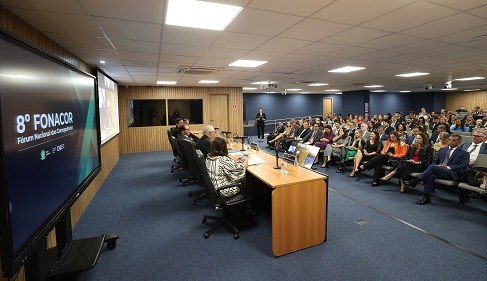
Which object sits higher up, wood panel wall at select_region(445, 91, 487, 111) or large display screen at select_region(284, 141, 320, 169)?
wood panel wall at select_region(445, 91, 487, 111)

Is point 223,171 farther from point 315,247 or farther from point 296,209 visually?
point 315,247

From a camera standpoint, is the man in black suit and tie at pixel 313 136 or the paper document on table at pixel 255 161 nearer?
the paper document on table at pixel 255 161

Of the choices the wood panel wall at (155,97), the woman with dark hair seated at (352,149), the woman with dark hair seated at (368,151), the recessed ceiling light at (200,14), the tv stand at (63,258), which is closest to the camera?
the tv stand at (63,258)

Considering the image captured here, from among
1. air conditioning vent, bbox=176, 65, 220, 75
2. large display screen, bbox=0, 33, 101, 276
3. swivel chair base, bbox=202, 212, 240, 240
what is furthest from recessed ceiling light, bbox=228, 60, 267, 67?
large display screen, bbox=0, 33, 101, 276

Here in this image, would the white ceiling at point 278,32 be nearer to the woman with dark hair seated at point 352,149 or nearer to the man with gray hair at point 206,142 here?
the man with gray hair at point 206,142

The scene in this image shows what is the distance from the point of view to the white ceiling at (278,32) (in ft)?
7.70

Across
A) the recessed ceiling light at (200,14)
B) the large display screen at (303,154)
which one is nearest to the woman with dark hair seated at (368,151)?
the large display screen at (303,154)

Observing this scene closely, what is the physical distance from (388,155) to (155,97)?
319 inches

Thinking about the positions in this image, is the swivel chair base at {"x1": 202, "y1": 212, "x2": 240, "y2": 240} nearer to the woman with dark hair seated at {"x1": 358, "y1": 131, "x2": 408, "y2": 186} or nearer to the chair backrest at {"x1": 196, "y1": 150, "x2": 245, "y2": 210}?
the chair backrest at {"x1": 196, "y1": 150, "x2": 245, "y2": 210}

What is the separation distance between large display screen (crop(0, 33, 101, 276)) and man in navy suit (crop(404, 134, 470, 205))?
4.70m

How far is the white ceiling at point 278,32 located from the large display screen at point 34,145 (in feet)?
2.57

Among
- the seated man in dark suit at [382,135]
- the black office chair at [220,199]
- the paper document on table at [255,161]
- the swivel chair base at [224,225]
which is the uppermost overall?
the seated man in dark suit at [382,135]

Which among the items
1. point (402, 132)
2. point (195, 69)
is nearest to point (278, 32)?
point (195, 69)

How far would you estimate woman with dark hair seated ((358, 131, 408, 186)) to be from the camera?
5.04m
